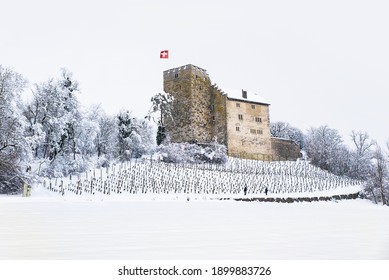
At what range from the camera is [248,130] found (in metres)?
48.1

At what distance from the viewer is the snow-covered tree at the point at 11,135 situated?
809 inches

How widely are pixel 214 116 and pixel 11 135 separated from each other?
30142 millimetres

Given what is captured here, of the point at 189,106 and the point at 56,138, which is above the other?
the point at 189,106

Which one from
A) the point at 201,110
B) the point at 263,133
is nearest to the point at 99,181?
the point at 201,110

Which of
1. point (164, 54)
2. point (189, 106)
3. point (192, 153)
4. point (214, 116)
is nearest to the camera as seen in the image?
point (192, 153)

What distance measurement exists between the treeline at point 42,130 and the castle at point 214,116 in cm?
1534

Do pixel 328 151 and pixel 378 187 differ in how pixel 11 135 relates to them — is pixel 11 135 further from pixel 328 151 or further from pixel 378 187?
pixel 328 151

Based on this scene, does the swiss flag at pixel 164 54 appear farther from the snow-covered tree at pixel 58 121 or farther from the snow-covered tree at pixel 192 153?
the snow-covered tree at pixel 58 121

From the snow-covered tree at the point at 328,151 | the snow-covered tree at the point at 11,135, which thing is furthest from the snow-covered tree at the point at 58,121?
the snow-covered tree at the point at 328,151

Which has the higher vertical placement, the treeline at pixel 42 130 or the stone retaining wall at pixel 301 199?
the treeline at pixel 42 130

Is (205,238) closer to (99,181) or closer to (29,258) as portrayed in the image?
(29,258)

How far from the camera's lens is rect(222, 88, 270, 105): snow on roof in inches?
1914

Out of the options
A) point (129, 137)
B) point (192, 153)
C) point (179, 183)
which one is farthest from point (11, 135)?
point (192, 153)

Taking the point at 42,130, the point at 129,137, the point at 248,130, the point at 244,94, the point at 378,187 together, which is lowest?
the point at 378,187
